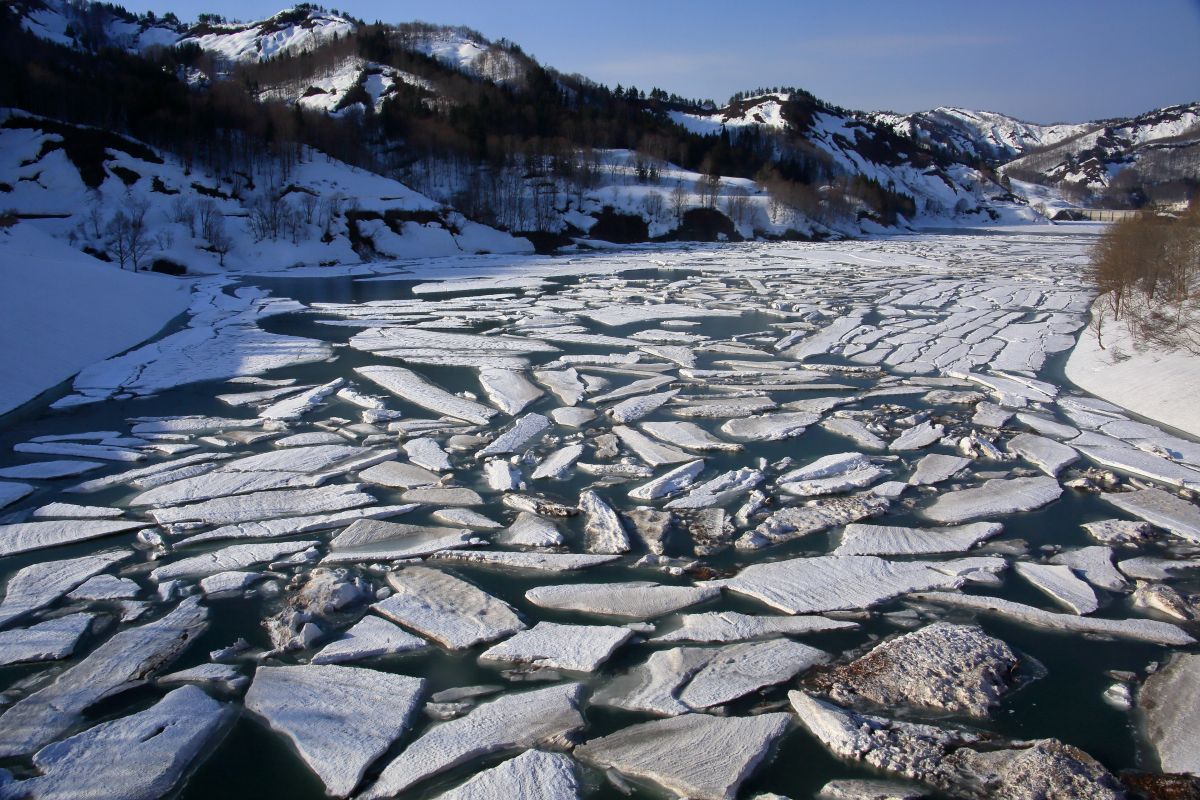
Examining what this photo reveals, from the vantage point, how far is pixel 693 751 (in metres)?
3.23

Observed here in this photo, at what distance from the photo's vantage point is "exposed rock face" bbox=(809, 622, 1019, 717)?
3.59 metres

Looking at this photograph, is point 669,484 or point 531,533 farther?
point 669,484

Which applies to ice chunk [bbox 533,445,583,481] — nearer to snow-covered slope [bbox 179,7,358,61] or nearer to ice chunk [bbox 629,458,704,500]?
ice chunk [bbox 629,458,704,500]

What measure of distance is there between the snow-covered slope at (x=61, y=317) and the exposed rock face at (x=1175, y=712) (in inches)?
446

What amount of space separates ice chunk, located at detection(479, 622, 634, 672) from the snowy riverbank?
740 centimetres

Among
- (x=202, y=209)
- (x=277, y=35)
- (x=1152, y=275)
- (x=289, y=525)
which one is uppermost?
(x=277, y=35)

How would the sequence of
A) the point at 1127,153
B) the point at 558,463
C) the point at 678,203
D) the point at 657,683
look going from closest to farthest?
the point at 657,683, the point at 558,463, the point at 678,203, the point at 1127,153

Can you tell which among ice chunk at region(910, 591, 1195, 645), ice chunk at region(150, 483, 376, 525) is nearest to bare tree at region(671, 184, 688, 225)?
ice chunk at region(150, 483, 376, 525)

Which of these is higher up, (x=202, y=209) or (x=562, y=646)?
(x=202, y=209)

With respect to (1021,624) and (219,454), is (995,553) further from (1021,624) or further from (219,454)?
(219,454)

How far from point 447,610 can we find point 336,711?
0.96 meters

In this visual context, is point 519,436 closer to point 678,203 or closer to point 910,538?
point 910,538

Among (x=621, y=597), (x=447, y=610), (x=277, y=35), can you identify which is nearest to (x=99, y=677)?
(x=447, y=610)

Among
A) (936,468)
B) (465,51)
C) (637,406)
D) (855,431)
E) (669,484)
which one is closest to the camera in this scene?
(669,484)
